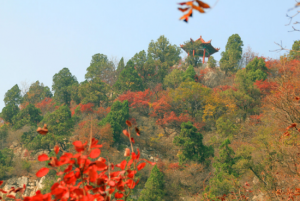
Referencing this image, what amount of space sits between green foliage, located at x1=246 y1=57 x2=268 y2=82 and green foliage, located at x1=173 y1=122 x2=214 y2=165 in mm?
7445

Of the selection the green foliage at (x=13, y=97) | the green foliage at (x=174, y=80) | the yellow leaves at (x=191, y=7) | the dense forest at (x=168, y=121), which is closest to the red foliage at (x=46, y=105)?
the dense forest at (x=168, y=121)

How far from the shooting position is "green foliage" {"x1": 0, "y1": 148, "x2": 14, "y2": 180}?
14695 mm

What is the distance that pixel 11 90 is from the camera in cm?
2338

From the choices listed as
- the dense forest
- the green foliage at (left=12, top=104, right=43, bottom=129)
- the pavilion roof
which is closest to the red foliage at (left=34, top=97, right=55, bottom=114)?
the dense forest

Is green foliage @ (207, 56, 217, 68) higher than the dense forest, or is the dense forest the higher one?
green foliage @ (207, 56, 217, 68)

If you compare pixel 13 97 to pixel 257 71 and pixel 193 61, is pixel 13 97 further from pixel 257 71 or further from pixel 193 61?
pixel 257 71

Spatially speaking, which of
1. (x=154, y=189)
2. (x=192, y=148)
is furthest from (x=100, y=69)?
(x=154, y=189)

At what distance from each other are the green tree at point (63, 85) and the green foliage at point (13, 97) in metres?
3.12

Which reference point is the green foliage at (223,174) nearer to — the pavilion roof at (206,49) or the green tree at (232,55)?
the green tree at (232,55)

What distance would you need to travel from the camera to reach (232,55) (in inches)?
949

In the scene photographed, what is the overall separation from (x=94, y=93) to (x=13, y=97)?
25.8 feet

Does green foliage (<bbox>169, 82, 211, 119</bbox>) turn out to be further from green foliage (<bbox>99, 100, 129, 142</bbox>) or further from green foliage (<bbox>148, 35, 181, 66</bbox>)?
green foliage (<bbox>148, 35, 181, 66</bbox>)

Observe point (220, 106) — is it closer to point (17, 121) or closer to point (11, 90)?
point (17, 121)

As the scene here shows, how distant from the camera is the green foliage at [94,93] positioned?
20.0 metres
